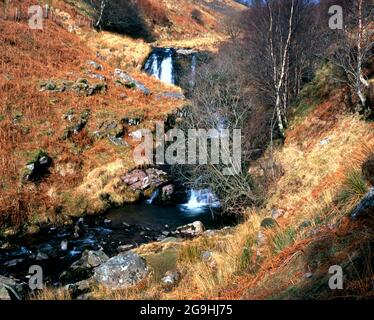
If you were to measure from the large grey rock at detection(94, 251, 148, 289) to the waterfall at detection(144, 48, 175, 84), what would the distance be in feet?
80.9

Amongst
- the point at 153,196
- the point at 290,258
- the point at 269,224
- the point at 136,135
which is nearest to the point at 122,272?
the point at 269,224

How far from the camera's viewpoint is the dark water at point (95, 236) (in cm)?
1123

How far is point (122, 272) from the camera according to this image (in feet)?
28.2

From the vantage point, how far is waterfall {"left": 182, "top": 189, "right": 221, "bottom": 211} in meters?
17.0

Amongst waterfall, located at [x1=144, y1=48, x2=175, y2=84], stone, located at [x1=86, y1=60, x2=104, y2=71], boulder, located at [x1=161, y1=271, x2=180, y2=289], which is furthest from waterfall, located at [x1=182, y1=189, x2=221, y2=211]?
waterfall, located at [x1=144, y1=48, x2=175, y2=84]

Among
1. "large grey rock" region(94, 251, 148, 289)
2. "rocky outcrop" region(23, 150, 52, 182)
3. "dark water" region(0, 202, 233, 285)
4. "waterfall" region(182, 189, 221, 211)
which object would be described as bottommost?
"dark water" region(0, 202, 233, 285)

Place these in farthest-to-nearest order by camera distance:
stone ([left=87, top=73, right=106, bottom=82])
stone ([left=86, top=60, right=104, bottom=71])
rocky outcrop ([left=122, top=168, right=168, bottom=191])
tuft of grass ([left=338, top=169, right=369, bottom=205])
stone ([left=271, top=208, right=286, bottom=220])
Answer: stone ([left=86, top=60, right=104, bottom=71]) → stone ([left=87, top=73, right=106, bottom=82]) → rocky outcrop ([left=122, top=168, right=168, bottom=191]) → stone ([left=271, top=208, right=286, bottom=220]) → tuft of grass ([left=338, top=169, right=369, bottom=205])

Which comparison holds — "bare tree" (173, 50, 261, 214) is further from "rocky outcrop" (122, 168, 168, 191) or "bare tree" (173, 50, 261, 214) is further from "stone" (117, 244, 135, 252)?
"stone" (117, 244, 135, 252)

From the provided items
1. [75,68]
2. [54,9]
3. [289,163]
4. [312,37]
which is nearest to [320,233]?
[289,163]

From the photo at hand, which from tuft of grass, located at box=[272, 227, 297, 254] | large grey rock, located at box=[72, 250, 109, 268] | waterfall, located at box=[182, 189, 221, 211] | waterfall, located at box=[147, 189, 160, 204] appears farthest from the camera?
waterfall, located at box=[147, 189, 160, 204]

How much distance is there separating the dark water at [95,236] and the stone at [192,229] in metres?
0.46

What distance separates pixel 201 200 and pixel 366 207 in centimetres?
1335

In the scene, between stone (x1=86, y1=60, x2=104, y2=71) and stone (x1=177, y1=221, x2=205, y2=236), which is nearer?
stone (x1=177, y1=221, x2=205, y2=236)
